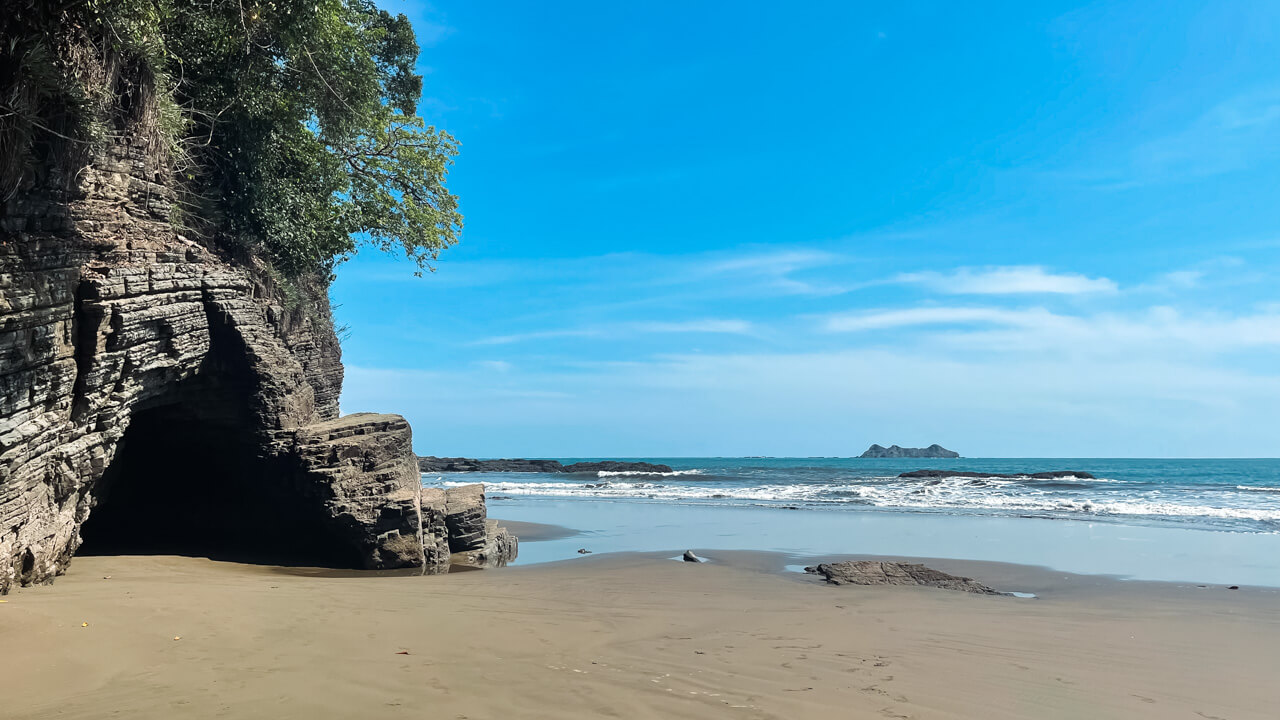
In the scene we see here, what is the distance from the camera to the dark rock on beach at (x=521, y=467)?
2294 inches

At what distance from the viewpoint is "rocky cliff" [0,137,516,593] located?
6.46 metres

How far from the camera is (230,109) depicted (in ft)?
31.0

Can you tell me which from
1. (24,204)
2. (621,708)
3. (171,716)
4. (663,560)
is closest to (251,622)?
(171,716)

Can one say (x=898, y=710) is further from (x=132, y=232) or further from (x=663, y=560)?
(x=132, y=232)

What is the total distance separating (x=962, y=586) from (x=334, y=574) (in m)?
8.13

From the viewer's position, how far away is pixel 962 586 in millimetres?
9398

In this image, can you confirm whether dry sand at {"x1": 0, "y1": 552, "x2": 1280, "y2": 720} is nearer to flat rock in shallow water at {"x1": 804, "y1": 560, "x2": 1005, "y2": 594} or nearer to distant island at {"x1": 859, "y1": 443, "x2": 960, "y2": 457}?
flat rock in shallow water at {"x1": 804, "y1": 560, "x2": 1005, "y2": 594}

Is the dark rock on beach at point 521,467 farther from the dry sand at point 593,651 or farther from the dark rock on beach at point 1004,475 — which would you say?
the dry sand at point 593,651

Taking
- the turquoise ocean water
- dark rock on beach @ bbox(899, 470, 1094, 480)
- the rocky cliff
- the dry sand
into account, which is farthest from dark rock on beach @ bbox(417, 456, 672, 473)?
the dry sand

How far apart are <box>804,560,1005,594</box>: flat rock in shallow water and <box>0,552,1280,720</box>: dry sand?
2.51 ft

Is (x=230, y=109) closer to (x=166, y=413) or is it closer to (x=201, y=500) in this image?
(x=166, y=413)

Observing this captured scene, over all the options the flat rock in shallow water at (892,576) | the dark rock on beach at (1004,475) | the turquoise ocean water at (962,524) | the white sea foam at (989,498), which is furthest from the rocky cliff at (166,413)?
the dark rock on beach at (1004,475)

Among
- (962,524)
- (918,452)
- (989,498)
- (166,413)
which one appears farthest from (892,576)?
(918,452)

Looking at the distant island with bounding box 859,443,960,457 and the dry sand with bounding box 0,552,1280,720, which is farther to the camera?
the distant island with bounding box 859,443,960,457
